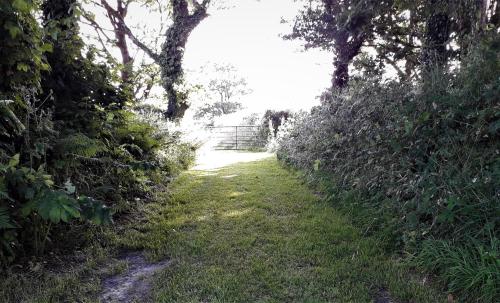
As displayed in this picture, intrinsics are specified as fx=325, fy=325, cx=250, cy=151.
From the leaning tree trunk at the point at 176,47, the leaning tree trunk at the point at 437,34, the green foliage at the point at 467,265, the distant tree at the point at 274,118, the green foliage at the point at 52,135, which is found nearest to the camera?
the green foliage at the point at 467,265

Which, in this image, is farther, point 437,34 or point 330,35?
point 330,35

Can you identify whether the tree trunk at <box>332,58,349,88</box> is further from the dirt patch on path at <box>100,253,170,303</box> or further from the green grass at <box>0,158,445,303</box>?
the dirt patch on path at <box>100,253,170,303</box>

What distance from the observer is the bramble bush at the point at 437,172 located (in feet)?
7.88

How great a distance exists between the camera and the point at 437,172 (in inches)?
123

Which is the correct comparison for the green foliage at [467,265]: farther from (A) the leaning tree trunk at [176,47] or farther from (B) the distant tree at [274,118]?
(B) the distant tree at [274,118]

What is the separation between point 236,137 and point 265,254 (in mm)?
16181

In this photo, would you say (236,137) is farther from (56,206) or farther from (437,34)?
(56,206)

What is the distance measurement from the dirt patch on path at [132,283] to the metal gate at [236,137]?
1480 cm

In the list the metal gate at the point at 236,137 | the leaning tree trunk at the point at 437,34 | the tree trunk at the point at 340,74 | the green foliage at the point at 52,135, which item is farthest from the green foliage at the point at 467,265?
the metal gate at the point at 236,137

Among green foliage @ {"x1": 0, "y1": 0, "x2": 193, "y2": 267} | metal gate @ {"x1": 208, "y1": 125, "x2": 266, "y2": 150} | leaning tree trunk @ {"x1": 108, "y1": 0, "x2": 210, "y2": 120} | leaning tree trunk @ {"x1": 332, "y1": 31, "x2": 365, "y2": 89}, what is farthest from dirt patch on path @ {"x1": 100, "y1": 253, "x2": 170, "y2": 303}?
metal gate @ {"x1": 208, "y1": 125, "x2": 266, "y2": 150}

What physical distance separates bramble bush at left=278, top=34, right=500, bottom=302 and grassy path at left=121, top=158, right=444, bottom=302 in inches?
11.5

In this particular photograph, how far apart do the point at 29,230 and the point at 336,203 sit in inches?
140

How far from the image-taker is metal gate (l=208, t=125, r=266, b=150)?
717 inches

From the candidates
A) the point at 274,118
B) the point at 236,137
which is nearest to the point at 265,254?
the point at 274,118
